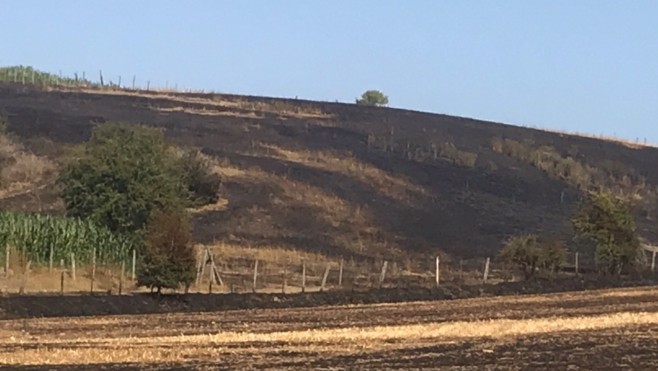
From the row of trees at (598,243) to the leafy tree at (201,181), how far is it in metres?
20.6

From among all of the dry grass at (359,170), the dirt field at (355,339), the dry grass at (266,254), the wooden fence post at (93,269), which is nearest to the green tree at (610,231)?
the dry grass at (266,254)

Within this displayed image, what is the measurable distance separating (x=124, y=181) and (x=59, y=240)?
168 inches

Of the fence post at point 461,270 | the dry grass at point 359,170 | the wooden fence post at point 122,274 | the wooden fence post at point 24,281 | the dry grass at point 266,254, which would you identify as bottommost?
the dry grass at point 266,254

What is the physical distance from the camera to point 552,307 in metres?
42.1

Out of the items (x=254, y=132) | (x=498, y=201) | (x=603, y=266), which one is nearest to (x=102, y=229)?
(x=603, y=266)

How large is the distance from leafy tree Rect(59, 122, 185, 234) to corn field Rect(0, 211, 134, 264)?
3.20 ft

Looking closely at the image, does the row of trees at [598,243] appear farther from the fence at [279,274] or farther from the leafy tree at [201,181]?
the leafy tree at [201,181]

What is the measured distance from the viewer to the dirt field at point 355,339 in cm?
2202

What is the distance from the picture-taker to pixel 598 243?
6391 cm

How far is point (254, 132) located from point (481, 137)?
79.3 ft

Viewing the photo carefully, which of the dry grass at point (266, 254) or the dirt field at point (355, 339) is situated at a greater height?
the dirt field at point (355, 339)

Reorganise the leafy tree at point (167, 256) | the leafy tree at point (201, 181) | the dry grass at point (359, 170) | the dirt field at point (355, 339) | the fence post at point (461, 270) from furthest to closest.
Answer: the dry grass at point (359, 170) → the leafy tree at point (201, 181) → the fence post at point (461, 270) → the leafy tree at point (167, 256) → the dirt field at point (355, 339)

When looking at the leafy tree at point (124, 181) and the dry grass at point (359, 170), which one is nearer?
the leafy tree at point (124, 181)

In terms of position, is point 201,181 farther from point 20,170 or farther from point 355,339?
point 355,339
